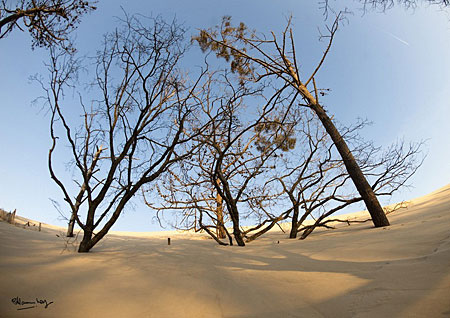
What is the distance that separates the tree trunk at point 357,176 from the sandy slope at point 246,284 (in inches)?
66.5

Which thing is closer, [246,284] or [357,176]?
[246,284]

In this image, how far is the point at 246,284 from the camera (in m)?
1.82

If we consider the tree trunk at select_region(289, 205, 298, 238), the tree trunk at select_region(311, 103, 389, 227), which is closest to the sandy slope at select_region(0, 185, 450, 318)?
the tree trunk at select_region(311, 103, 389, 227)

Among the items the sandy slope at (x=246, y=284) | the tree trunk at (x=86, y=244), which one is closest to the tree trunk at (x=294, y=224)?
the sandy slope at (x=246, y=284)

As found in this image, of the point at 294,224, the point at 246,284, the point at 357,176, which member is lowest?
the point at 246,284

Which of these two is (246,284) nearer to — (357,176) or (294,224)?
(294,224)

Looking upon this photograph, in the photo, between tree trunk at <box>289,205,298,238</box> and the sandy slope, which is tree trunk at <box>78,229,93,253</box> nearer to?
the sandy slope

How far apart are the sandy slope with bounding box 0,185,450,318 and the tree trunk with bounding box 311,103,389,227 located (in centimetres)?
169

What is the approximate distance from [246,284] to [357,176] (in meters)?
3.83

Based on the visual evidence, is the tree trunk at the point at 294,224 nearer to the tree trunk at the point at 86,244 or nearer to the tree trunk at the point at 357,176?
the tree trunk at the point at 357,176

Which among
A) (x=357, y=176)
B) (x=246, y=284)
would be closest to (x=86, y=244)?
(x=246, y=284)

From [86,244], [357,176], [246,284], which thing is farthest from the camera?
[357,176]

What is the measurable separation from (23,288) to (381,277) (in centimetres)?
253

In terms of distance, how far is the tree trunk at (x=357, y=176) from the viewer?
4246mm
